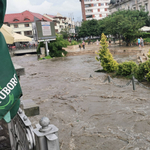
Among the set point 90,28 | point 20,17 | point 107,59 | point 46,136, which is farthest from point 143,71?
point 20,17

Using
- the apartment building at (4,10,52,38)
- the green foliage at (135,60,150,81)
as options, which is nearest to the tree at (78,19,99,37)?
the apartment building at (4,10,52,38)

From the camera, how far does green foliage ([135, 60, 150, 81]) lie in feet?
33.9

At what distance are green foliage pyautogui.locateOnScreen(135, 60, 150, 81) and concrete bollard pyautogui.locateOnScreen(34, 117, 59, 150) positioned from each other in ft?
29.7

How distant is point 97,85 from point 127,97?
298 cm

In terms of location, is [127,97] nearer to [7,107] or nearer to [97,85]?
[97,85]

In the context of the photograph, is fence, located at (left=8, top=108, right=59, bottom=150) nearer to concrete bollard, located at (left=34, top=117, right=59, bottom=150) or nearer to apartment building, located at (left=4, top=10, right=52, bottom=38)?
concrete bollard, located at (left=34, top=117, right=59, bottom=150)

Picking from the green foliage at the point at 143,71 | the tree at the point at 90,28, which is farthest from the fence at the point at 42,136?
the tree at the point at 90,28

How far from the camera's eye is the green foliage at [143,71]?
10.3m

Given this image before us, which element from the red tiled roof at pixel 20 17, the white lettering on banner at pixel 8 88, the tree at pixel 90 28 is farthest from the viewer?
the red tiled roof at pixel 20 17

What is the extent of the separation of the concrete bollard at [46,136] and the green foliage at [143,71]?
9.05 metres

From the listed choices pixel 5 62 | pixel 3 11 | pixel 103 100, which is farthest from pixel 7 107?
pixel 103 100

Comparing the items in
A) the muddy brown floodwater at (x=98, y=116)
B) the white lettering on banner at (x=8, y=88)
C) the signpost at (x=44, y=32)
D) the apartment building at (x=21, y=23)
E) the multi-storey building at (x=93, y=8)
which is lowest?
the muddy brown floodwater at (x=98, y=116)

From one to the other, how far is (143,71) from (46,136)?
9.68 metres

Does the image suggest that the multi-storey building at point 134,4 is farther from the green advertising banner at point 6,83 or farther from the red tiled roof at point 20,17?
the green advertising banner at point 6,83
